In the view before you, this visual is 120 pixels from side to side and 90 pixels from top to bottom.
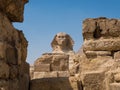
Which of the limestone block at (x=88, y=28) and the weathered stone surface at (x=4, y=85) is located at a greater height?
the limestone block at (x=88, y=28)

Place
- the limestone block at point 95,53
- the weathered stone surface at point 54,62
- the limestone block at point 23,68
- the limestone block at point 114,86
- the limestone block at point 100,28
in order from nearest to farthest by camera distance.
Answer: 1. the limestone block at point 114,86
2. the limestone block at point 23,68
3. the limestone block at point 95,53
4. the limestone block at point 100,28
5. the weathered stone surface at point 54,62

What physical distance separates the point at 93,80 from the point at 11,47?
71.5 inches

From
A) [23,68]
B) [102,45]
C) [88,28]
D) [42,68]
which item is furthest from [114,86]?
[42,68]

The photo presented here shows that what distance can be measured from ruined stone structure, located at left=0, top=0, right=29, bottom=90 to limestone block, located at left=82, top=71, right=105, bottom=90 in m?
1.38

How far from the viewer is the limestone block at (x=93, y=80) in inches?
229

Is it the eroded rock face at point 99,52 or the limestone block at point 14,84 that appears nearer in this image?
the limestone block at point 14,84

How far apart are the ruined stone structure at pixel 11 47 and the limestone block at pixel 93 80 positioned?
54.2 inches

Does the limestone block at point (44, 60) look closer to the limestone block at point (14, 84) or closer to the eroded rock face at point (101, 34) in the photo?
the eroded rock face at point (101, 34)

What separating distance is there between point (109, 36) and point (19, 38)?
208cm

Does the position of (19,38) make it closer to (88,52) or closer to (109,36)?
(88,52)

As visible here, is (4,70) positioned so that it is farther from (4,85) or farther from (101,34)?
(101,34)

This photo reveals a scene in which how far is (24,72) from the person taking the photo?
6.56 metres

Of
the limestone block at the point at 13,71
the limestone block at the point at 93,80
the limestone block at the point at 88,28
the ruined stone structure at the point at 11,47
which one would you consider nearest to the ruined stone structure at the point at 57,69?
the limestone block at the point at 93,80

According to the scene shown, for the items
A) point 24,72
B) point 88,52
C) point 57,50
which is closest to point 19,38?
point 24,72
